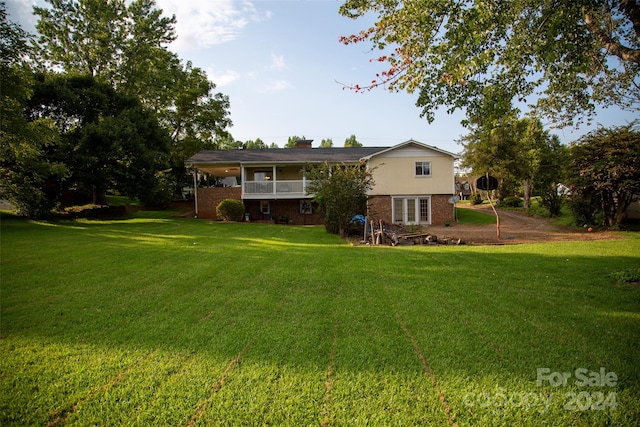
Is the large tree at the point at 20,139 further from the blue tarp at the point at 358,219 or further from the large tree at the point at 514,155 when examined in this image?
the large tree at the point at 514,155

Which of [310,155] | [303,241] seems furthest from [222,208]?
[303,241]

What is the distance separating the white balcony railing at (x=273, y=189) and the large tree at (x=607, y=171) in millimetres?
16004

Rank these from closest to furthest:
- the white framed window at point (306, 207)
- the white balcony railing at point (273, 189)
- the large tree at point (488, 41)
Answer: the large tree at point (488, 41)
the white balcony railing at point (273, 189)
the white framed window at point (306, 207)

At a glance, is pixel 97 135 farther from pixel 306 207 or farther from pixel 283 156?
pixel 306 207

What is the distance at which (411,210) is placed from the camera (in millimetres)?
23391

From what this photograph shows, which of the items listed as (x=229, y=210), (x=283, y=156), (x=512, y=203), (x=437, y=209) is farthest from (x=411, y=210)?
(x=512, y=203)

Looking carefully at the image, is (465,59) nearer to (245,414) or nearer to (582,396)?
(582,396)

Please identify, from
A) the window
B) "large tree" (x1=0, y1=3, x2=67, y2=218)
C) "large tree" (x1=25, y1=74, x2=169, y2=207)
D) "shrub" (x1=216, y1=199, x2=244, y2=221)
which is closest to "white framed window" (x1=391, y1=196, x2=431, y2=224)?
the window

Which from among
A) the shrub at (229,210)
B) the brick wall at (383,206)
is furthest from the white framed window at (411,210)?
the shrub at (229,210)

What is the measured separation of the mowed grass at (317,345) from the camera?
2.49m

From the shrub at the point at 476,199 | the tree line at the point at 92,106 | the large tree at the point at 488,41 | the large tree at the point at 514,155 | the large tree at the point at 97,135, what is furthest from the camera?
the shrub at the point at 476,199

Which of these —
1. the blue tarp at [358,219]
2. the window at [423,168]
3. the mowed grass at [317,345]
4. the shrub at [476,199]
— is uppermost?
the window at [423,168]

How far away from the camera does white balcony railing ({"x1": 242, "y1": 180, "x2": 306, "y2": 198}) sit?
23.0 metres

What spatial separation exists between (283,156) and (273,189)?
2.94 metres
